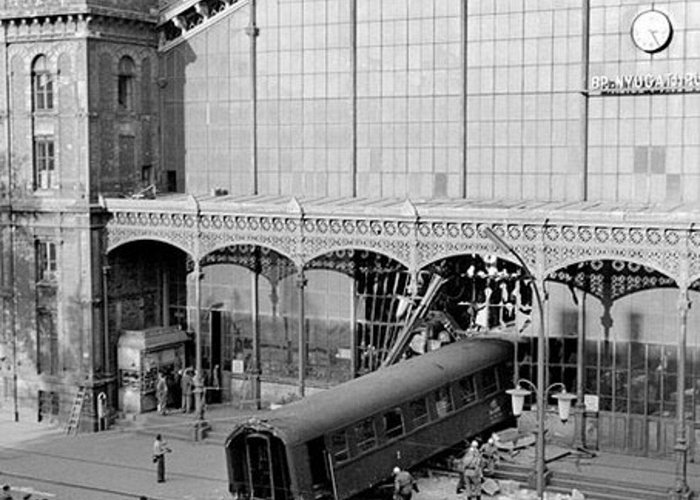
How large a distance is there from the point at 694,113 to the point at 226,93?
16.6 meters

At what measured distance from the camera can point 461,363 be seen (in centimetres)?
3606

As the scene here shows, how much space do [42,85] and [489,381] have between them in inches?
737

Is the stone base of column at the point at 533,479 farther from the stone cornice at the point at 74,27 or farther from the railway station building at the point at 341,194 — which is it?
the stone cornice at the point at 74,27

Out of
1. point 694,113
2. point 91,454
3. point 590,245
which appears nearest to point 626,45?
point 694,113

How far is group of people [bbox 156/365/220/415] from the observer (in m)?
43.4

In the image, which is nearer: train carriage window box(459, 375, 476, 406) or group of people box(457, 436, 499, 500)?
group of people box(457, 436, 499, 500)

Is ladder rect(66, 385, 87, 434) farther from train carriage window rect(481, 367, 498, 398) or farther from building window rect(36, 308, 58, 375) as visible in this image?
train carriage window rect(481, 367, 498, 398)

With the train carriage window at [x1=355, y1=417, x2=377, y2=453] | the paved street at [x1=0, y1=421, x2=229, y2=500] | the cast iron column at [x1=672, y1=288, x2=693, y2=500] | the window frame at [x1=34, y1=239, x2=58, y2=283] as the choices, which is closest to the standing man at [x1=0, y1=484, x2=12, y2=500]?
the paved street at [x1=0, y1=421, x2=229, y2=500]

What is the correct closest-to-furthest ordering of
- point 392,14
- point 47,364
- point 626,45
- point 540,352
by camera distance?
point 540,352, point 626,45, point 392,14, point 47,364

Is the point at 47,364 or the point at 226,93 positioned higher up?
the point at 226,93

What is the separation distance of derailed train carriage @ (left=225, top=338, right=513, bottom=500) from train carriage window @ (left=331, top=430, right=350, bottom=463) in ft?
0.08

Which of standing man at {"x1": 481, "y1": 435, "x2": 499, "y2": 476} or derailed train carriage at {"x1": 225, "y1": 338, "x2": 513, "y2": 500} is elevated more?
derailed train carriage at {"x1": 225, "y1": 338, "x2": 513, "y2": 500}

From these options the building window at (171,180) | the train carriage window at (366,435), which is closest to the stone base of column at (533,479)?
the train carriage window at (366,435)

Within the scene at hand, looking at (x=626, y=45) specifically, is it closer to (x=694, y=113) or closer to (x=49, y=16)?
(x=694, y=113)
